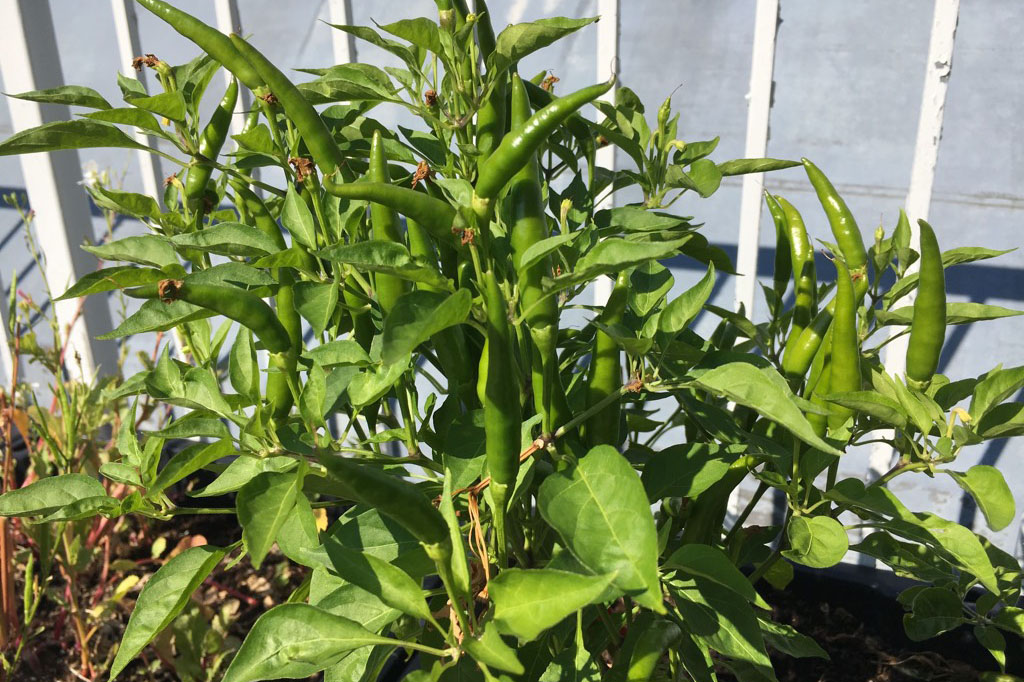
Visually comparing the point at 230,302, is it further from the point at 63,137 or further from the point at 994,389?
the point at 994,389

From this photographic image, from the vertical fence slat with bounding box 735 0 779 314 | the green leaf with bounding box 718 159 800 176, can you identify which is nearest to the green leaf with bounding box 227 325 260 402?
the green leaf with bounding box 718 159 800 176

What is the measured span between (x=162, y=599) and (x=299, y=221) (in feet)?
1.04

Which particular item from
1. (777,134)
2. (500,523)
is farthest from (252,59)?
(777,134)

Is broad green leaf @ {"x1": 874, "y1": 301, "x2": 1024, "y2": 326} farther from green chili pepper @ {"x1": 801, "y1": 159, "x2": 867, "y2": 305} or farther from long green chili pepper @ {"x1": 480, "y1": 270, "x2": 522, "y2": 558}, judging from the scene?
long green chili pepper @ {"x1": 480, "y1": 270, "x2": 522, "y2": 558}

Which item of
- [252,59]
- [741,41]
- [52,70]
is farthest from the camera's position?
[741,41]

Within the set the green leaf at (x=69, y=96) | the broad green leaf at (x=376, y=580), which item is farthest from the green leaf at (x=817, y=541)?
the green leaf at (x=69, y=96)

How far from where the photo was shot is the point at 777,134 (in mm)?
2723

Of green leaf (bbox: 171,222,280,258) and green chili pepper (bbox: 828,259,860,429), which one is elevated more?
green leaf (bbox: 171,222,280,258)

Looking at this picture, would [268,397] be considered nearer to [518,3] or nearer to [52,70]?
[52,70]

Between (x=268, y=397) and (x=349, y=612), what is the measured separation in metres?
0.19

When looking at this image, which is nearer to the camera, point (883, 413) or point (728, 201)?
point (883, 413)

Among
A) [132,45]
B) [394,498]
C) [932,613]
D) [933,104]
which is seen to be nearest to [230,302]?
[394,498]

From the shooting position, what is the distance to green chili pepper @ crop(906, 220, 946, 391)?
2.33 feet

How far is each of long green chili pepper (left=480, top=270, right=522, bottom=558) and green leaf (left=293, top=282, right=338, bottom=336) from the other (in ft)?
0.42
